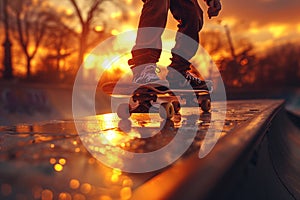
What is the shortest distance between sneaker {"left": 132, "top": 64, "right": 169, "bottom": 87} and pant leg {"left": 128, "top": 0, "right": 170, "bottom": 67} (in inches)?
2.3

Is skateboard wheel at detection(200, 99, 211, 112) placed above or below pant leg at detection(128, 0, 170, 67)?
below

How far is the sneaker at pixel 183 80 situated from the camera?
12.0 feet

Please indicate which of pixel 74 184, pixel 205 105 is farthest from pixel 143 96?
pixel 74 184

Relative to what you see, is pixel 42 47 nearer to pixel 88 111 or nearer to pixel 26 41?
pixel 26 41

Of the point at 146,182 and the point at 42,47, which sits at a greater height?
the point at 42,47

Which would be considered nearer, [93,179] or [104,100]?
[93,179]

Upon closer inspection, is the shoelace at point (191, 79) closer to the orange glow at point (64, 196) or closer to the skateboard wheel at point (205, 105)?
the skateboard wheel at point (205, 105)

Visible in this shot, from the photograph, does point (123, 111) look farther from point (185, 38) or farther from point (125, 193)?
point (125, 193)

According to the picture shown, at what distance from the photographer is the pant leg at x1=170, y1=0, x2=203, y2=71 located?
3791mm

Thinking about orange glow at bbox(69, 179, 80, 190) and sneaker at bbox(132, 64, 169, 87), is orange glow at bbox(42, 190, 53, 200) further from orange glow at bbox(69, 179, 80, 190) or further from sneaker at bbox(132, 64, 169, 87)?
sneaker at bbox(132, 64, 169, 87)

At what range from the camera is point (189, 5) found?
12.4 ft

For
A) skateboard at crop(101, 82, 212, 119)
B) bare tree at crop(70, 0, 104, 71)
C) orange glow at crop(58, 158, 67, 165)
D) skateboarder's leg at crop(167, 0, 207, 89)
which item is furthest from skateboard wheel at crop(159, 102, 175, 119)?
bare tree at crop(70, 0, 104, 71)

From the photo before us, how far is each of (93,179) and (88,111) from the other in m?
22.0

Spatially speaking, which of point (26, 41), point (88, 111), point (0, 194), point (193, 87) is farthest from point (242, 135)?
point (26, 41)
